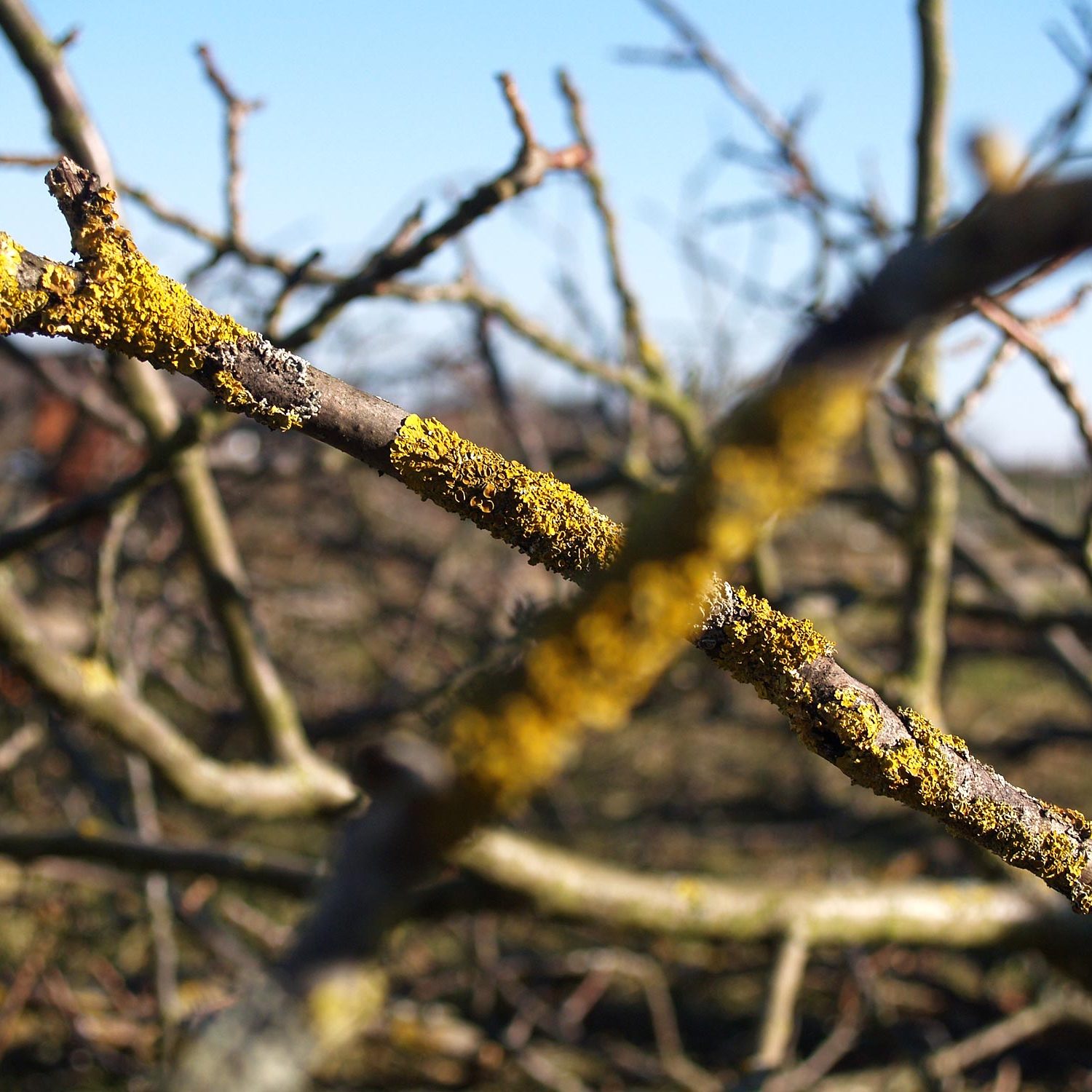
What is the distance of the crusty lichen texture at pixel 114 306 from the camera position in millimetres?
844

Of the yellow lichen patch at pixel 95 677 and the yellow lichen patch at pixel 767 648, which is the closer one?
the yellow lichen patch at pixel 767 648

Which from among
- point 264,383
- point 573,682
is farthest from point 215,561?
point 573,682

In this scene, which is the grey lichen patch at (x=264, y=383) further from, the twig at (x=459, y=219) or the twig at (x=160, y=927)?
the twig at (x=160, y=927)

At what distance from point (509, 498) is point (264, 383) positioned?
247 mm

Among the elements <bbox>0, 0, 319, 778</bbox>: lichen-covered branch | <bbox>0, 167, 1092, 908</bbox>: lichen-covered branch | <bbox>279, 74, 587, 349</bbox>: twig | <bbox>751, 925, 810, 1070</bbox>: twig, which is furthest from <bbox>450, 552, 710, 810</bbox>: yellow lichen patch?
<bbox>751, 925, 810, 1070</bbox>: twig

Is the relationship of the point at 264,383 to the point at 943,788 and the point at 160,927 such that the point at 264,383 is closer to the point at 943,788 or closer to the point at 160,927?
the point at 943,788

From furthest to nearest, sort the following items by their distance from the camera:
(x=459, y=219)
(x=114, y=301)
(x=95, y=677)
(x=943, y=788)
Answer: (x=95, y=677) → (x=459, y=219) → (x=943, y=788) → (x=114, y=301)

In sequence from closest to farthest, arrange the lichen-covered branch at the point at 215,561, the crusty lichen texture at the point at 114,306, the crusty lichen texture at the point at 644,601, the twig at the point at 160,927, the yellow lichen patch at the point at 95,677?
the crusty lichen texture at the point at 644,601 → the crusty lichen texture at the point at 114,306 → the yellow lichen patch at the point at 95,677 → the lichen-covered branch at the point at 215,561 → the twig at the point at 160,927

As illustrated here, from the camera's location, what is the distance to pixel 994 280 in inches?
19.8

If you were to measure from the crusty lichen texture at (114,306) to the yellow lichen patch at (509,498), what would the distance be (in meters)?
0.11

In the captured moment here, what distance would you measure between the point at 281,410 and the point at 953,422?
177 centimetres

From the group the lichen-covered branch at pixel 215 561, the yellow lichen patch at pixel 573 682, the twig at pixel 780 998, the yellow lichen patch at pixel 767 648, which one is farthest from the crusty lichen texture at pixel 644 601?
the twig at pixel 780 998

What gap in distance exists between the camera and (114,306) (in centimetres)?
88

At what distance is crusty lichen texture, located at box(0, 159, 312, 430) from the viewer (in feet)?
2.77
